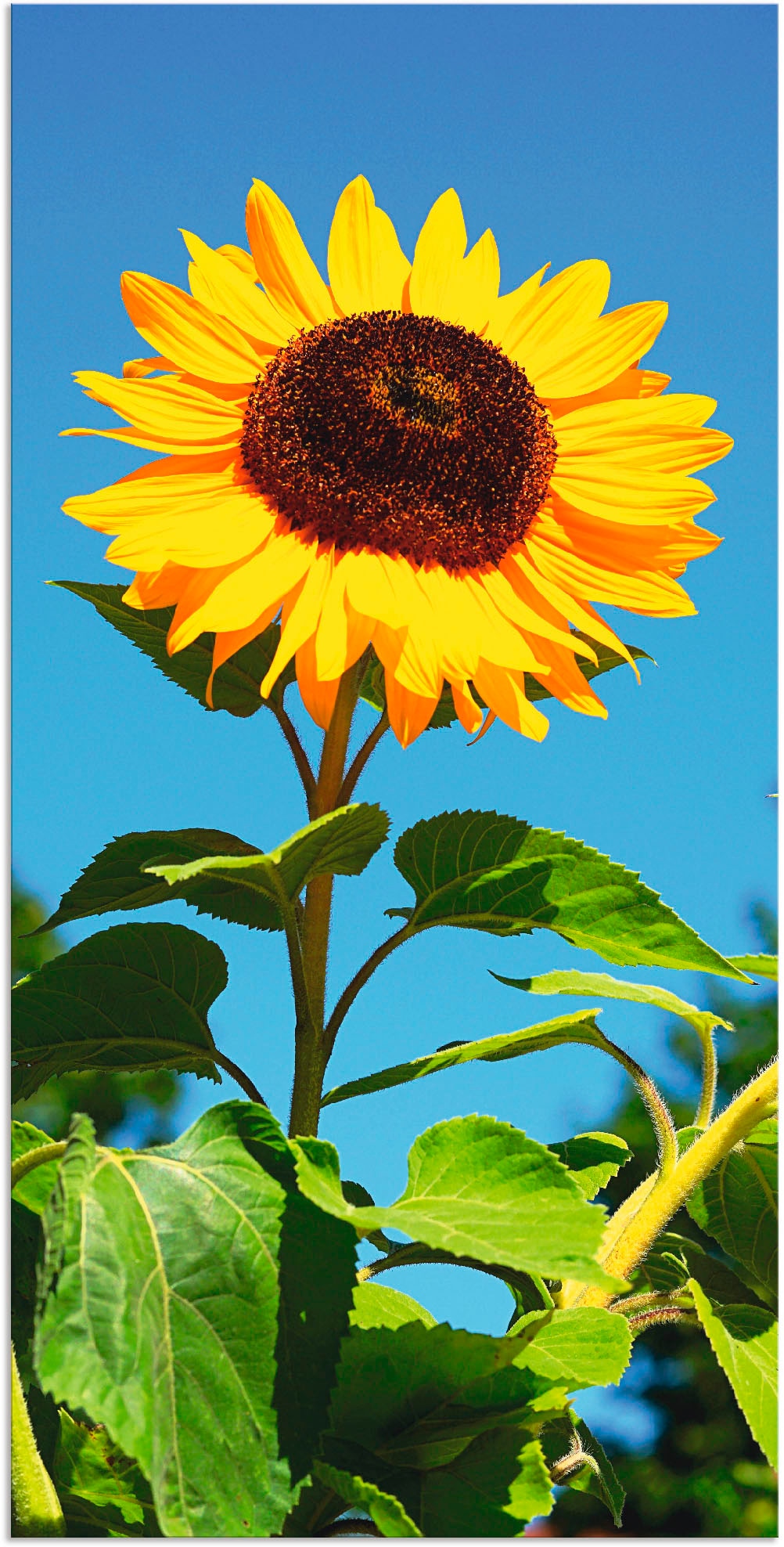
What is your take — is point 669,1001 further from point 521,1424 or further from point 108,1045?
point 108,1045

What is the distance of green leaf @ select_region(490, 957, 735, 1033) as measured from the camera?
3.26 ft

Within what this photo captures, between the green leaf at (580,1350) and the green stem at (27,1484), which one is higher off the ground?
the green leaf at (580,1350)

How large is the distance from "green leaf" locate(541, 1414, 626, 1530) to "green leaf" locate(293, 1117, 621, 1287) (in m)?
0.23

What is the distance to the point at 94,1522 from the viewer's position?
1.03 m

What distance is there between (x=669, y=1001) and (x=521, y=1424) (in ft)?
0.98

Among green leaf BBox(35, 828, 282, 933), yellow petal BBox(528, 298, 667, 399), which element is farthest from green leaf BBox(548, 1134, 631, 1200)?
yellow petal BBox(528, 298, 667, 399)

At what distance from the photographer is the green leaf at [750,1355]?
39.8 inches

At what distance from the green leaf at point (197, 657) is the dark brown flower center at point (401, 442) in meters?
0.13

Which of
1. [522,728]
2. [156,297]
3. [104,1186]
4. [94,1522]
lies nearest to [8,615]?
[156,297]

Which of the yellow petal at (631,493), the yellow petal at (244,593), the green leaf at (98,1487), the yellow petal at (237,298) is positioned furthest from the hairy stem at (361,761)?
the green leaf at (98,1487)

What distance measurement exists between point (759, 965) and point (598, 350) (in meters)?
0.57

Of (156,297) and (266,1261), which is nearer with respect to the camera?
(266,1261)

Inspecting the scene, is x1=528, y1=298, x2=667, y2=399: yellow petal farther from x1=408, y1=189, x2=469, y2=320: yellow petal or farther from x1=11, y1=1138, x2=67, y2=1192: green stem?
x1=11, y1=1138, x2=67, y2=1192: green stem

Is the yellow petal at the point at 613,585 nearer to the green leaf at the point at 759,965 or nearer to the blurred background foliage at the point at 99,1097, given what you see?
the green leaf at the point at 759,965
